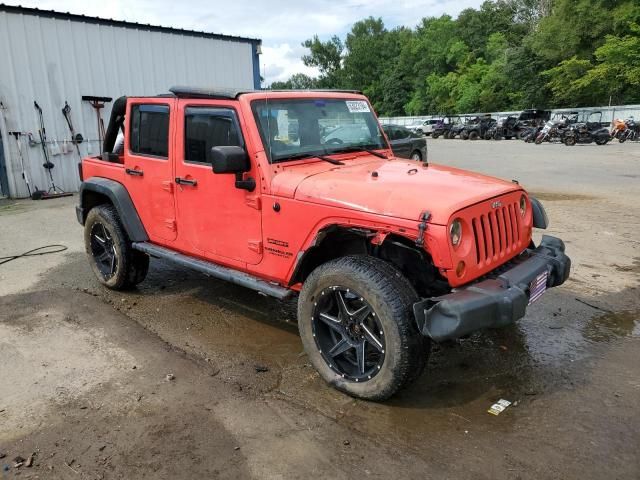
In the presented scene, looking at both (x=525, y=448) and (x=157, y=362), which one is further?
(x=157, y=362)

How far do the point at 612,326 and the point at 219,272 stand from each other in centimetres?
342

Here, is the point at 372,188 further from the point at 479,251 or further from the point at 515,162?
the point at 515,162

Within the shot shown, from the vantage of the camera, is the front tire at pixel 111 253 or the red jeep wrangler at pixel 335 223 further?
the front tire at pixel 111 253

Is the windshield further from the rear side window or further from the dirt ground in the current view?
the dirt ground

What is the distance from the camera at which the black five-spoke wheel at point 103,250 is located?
5.39 meters

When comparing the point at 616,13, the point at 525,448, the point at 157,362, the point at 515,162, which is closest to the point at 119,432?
the point at 157,362

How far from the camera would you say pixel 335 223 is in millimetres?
3326

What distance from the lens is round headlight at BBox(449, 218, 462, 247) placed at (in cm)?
302

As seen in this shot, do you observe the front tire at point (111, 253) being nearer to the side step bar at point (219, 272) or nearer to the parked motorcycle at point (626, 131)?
the side step bar at point (219, 272)

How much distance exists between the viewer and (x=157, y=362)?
3961mm

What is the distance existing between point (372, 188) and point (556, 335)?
7.33ft

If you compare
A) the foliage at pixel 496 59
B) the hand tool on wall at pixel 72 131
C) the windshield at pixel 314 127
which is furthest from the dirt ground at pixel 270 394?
the foliage at pixel 496 59

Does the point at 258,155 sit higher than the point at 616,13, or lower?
lower

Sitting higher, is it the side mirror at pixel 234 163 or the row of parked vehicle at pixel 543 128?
the side mirror at pixel 234 163
